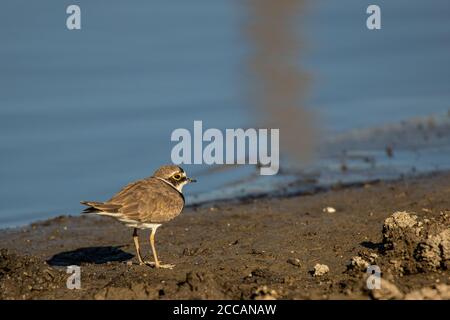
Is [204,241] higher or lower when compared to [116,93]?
lower

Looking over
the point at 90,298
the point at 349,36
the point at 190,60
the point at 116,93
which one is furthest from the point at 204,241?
the point at 349,36

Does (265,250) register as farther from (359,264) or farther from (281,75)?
(281,75)

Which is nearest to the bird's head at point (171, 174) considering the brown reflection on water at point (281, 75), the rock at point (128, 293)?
the rock at point (128, 293)

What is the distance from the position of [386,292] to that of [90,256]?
4.14m

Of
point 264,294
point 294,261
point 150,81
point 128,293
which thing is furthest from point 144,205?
point 150,81

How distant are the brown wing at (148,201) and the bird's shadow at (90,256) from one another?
30.0 inches

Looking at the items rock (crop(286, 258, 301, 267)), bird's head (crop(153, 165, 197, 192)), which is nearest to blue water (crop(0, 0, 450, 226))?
bird's head (crop(153, 165, 197, 192))

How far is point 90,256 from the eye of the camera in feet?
33.6

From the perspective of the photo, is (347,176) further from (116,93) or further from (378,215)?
(116,93)

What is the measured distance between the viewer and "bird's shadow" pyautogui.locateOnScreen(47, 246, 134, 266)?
997cm

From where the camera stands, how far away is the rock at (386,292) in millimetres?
7039
